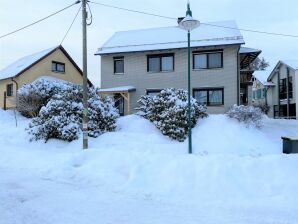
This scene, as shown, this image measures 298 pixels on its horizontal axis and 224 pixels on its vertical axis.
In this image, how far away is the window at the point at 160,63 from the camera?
83.5 feet

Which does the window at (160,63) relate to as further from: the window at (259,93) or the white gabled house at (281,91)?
the window at (259,93)

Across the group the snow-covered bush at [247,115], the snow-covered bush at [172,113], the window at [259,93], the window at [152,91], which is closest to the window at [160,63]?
the window at [152,91]

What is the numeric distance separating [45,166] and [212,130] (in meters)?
7.77

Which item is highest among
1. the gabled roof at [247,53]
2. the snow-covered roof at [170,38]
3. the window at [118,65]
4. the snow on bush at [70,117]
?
the snow-covered roof at [170,38]

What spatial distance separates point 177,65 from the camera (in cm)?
2517

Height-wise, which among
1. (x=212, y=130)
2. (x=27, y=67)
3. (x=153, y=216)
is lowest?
(x=153, y=216)

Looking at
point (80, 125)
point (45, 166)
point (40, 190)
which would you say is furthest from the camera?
point (80, 125)

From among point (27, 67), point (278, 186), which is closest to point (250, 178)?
point (278, 186)

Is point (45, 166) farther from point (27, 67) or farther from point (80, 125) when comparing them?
point (27, 67)

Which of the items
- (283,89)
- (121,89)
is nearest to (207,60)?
(121,89)

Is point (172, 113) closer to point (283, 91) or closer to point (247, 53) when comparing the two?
point (247, 53)

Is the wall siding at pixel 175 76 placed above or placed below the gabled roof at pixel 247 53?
below

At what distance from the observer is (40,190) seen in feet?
27.2

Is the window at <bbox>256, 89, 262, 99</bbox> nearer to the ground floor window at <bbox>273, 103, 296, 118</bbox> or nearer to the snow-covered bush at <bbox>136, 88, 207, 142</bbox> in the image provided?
the ground floor window at <bbox>273, 103, 296, 118</bbox>
